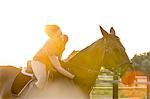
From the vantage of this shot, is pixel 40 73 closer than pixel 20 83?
Yes

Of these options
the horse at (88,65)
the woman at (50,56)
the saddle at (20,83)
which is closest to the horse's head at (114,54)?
the horse at (88,65)

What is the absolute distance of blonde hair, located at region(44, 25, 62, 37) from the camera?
7891mm

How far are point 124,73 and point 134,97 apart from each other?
8.70 meters

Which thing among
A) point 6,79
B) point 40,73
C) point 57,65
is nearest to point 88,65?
point 57,65

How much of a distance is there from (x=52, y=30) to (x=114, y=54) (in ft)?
4.11

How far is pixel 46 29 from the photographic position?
7.96 meters

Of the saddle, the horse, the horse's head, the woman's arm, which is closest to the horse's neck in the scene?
the horse

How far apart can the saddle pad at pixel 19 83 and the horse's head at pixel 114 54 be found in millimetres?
1525

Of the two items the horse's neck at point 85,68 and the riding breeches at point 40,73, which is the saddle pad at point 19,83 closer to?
the riding breeches at point 40,73

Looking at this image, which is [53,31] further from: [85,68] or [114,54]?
[114,54]

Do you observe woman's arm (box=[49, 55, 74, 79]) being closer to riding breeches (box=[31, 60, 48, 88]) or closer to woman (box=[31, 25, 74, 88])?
woman (box=[31, 25, 74, 88])

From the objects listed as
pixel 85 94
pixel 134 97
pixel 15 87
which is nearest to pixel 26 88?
pixel 15 87

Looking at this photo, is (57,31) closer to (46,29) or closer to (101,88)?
(46,29)

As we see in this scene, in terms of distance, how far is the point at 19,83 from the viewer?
8555mm
